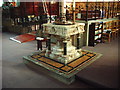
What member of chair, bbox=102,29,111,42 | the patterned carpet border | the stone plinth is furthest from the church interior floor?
chair, bbox=102,29,111,42

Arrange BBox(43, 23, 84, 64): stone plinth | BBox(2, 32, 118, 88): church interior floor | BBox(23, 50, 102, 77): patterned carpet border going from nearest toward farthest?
1. BBox(2, 32, 118, 88): church interior floor
2. BBox(23, 50, 102, 77): patterned carpet border
3. BBox(43, 23, 84, 64): stone plinth

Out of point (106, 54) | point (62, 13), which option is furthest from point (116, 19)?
point (62, 13)

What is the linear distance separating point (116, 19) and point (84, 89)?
571 centimetres

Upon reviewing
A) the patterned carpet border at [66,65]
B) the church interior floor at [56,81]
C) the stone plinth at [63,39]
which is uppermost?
the stone plinth at [63,39]

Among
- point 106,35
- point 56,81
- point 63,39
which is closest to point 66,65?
point 56,81

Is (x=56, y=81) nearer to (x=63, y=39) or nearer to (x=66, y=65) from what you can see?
(x=66, y=65)

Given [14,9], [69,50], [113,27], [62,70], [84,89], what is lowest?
[84,89]

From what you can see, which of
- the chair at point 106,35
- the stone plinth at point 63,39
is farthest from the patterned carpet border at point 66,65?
the chair at point 106,35

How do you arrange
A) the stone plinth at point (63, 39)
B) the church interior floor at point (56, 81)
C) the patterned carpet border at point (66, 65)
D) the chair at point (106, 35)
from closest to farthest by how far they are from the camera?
the church interior floor at point (56, 81) → the patterned carpet border at point (66, 65) → the stone plinth at point (63, 39) → the chair at point (106, 35)

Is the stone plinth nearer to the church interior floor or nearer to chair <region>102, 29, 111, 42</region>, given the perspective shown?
the church interior floor

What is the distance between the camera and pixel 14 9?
9594mm

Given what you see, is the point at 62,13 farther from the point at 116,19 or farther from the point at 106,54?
the point at 116,19

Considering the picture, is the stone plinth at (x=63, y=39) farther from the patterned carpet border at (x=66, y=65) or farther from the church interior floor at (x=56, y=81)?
the church interior floor at (x=56, y=81)

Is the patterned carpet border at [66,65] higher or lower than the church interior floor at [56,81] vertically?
higher
